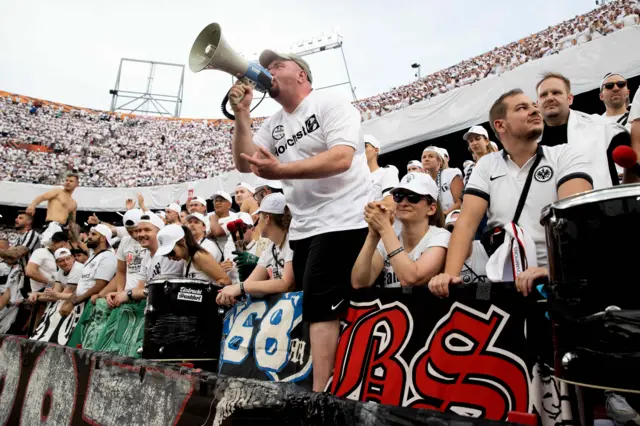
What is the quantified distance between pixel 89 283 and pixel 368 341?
4.78 m

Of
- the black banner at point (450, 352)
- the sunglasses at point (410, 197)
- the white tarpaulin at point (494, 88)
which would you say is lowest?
the black banner at point (450, 352)

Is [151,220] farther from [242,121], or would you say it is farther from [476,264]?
[476,264]

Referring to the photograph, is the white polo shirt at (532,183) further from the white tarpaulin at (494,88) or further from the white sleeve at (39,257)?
the white sleeve at (39,257)

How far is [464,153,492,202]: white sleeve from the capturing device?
254cm

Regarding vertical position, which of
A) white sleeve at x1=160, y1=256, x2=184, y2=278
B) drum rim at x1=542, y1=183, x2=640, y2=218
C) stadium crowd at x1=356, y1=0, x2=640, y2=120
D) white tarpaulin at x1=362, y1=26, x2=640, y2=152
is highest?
stadium crowd at x1=356, y1=0, x2=640, y2=120

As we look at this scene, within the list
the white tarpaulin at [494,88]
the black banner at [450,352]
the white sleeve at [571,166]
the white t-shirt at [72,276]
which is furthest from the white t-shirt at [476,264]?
the white t-shirt at [72,276]

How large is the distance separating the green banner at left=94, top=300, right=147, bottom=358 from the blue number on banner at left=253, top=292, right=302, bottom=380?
173 cm

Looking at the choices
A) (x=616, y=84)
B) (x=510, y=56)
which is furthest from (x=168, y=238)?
(x=510, y=56)

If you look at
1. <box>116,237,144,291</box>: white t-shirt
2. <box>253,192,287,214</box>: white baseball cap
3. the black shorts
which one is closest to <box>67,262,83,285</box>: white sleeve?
<box>116,237,144,291</box>: white t-shirt

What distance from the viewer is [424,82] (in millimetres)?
23328

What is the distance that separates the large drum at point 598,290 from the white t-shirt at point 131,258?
484 cm

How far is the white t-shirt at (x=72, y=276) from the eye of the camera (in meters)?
7.30

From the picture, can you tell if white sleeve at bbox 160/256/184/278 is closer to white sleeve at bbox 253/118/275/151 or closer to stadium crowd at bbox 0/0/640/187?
white sleeve at bbox 253/118/275/151

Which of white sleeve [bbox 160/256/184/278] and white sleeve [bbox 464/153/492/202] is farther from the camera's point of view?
white sleeve [bbox 160/256/184/278]
